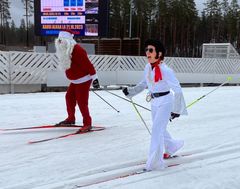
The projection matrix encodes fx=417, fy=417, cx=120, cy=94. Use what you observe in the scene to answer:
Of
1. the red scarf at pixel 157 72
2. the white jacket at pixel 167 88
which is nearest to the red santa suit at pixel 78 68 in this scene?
the white jacket at pixel 167 88

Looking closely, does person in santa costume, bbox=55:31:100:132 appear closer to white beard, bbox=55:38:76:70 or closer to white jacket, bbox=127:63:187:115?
white beard, bbox=55:38:76:70

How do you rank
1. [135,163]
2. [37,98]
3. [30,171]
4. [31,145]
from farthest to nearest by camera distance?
[37,98] → [31,145] → [135,163] → [30,171]

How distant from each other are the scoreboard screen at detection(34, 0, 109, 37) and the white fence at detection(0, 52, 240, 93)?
2.06 metres

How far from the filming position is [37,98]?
11.7 metres

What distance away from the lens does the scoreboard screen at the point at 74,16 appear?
673 inches

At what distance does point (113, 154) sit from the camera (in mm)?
5621

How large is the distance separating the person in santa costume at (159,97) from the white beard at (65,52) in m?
2.26

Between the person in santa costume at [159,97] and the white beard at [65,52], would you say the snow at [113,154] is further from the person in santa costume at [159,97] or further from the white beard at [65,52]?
the white beard at [65,52]

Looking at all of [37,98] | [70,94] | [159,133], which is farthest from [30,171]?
[37,98]

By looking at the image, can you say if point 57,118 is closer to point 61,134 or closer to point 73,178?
point 61,134

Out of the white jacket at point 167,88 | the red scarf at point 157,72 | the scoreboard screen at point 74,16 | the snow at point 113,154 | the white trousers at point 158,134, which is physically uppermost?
the scoreboard screen at point 74,16

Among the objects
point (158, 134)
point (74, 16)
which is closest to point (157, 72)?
point (158, 134)

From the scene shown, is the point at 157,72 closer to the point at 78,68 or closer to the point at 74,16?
the point at 78,68

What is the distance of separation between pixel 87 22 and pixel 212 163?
508 inches
